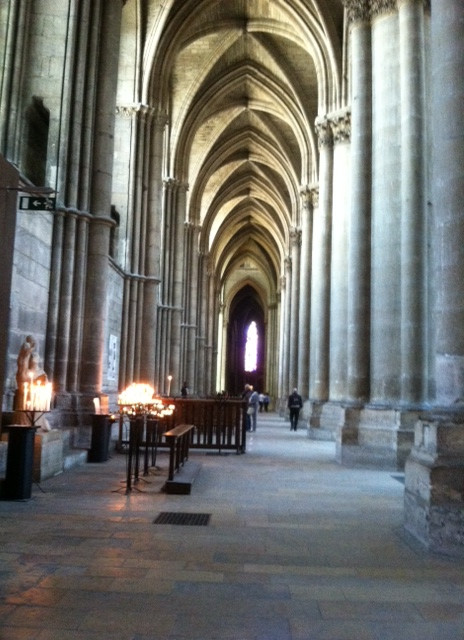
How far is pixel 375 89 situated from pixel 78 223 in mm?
6813

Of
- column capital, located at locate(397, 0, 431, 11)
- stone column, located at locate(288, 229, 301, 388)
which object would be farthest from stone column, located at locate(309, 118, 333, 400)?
stone column, located at locate(288, 229, 301, 388)

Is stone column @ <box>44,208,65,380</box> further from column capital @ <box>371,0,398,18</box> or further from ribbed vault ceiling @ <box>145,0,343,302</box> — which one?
ribbed vault ceiling @ <box>145,0,343,302</box>

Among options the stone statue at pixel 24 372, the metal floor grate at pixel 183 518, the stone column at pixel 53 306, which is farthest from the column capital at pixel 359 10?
the metal floor grate at pixel 183 518

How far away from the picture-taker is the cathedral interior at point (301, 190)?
6.43 m

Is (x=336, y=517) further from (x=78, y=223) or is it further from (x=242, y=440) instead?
(x=78, y=223)

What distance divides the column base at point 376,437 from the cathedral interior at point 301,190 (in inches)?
1.3

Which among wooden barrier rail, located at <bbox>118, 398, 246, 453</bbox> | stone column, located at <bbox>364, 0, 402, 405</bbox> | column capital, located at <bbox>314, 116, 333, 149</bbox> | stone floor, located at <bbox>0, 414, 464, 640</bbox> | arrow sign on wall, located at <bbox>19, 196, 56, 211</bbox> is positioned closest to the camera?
stone floor, located at <bbox>0, 414, 464, 640</bbox>

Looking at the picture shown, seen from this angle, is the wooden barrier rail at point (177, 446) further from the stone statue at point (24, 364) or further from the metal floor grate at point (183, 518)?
the stone statue at point (24, 364)

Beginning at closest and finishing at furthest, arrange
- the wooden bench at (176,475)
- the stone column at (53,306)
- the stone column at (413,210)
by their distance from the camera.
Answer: the wooden bench at (176,475), the stone column at (413,210), the stone column at (53,306)

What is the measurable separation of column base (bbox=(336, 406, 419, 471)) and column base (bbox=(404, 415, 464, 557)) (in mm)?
5216

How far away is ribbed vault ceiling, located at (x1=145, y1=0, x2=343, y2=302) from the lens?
70.0 ft

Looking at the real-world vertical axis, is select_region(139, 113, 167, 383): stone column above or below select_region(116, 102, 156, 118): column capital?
below

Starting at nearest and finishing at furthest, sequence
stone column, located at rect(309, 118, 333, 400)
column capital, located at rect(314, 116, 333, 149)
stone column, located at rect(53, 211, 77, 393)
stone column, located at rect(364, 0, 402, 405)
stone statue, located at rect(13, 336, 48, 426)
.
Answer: stone statue, located at rect(13, 336, 48, 426), stone column, located at rect(364, 0, 402, 405), stone column, located at rect(53, 211, 77, 393), column capital, located at rect(314, 116, 333, 149), stone column, located at rect(309, 118, 333, 400)

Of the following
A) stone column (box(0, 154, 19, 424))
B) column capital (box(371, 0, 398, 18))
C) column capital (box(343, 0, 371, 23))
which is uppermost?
column capital (box(343, 0, 371, 23))
